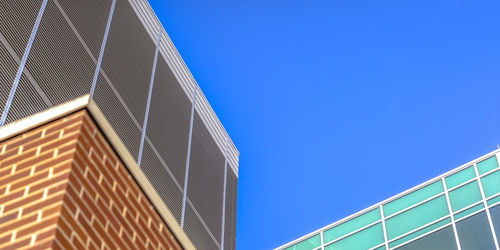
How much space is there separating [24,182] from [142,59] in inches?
621

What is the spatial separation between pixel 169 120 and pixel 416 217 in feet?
34.9

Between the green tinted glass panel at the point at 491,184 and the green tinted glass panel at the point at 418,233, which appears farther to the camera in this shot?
the green tinted glass panel at the point at 418,233

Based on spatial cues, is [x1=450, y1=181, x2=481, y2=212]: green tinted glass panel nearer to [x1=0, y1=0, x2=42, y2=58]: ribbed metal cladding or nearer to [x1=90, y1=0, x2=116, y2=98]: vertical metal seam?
[x1=90, y1=0, x2=116, y2=98]: vertical metal seam

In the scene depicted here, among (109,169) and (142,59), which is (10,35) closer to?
(142,59)

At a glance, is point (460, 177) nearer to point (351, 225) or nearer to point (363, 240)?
point (363, 240)

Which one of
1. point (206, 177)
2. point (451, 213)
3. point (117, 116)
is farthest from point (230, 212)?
point (451, 213)

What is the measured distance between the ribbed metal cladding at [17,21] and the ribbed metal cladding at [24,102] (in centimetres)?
70

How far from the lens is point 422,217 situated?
2703 centimetres

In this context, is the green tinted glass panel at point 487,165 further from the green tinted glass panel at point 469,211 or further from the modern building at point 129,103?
the modern building at point 129,103

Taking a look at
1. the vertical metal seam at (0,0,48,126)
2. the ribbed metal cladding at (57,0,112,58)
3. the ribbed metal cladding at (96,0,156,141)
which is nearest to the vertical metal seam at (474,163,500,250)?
the ribbed metal cladding at (96,0,156,141)

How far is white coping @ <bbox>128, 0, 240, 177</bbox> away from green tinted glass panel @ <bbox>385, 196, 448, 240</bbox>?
6223 mm

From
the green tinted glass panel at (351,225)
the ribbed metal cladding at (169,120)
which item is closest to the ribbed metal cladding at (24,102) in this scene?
the ribbed metal cladding at (169,120)

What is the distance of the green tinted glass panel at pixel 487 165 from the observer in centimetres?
2633

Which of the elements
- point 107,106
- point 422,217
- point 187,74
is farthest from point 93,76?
point 422,217
